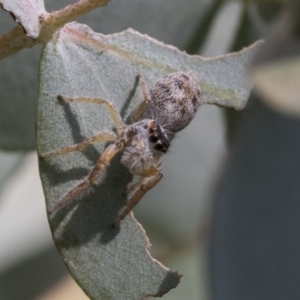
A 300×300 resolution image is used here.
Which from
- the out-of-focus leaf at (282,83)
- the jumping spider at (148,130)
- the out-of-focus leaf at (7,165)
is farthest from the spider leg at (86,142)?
the out-of-focus leaf at (7,165)

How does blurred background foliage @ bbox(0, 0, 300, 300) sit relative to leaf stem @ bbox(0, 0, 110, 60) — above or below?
below

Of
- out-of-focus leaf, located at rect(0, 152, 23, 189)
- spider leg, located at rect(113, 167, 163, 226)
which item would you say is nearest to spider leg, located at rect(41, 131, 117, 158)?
spider leg, located at rect(113, 167, 163, 226)

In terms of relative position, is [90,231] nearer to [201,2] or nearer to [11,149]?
[11,149]

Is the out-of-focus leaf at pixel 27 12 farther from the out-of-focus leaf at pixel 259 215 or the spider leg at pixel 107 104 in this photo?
the out-of-focus leaf at pixel 259 215

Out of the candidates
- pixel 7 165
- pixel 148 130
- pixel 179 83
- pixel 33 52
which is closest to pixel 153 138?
pixel 148 130

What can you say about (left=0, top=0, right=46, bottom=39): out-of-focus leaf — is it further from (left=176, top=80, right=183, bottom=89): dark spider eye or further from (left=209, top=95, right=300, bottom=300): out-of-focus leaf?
(left=209, top=95, right=300, bottom=300): out-of-focus leaf

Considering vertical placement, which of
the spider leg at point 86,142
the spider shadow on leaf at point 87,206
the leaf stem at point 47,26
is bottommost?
the spider shadow on leaf at point 87,206
